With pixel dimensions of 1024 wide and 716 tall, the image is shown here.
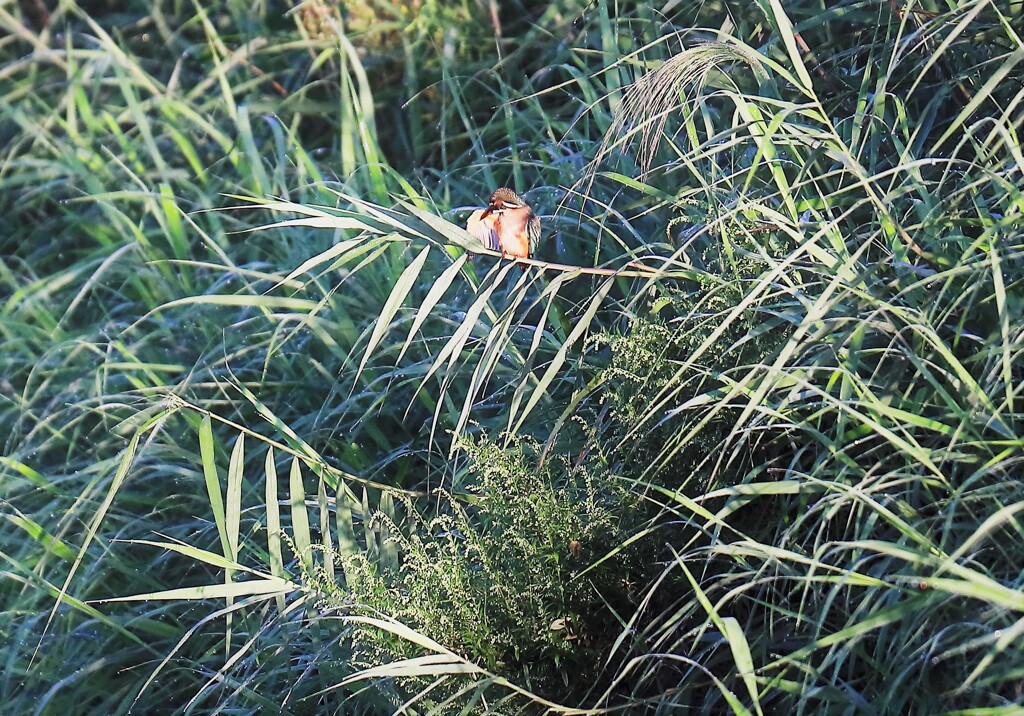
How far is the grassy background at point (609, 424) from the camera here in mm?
1425

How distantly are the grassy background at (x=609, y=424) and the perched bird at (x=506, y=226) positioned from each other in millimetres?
134

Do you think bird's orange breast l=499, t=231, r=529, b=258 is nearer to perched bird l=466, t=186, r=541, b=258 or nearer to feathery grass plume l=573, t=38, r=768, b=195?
perched bird l=466, t=186, r=541, b=258

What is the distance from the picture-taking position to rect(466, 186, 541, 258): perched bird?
182cm

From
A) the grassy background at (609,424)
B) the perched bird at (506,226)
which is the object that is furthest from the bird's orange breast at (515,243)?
the grassy background at (609,424)

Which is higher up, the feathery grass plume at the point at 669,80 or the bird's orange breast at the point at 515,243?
the feathery grass plume at the point at 669,80

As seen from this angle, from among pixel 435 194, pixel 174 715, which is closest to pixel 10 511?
pixel 174 715

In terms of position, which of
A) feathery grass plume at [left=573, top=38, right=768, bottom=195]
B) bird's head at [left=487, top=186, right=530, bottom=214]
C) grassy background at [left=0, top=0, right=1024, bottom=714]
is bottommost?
grassy background at [left=0, top=0, right=1024, bottom=714]

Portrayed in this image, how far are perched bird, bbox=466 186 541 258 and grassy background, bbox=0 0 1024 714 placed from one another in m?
0.13

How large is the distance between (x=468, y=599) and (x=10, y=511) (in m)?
1.33

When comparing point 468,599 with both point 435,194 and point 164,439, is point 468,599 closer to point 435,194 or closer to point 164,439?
point 164,439

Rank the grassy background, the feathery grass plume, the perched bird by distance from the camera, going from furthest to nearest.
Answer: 1. the perched bird
2. the feathery grass plume
3. the grassy background

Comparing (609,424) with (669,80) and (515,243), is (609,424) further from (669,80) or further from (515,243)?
(669,80)

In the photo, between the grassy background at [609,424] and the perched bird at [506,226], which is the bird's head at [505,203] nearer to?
the perched bird at [506,226]

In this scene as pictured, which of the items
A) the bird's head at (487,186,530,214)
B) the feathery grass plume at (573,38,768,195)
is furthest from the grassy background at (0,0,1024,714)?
the bird's head at (487,186,530,214)
